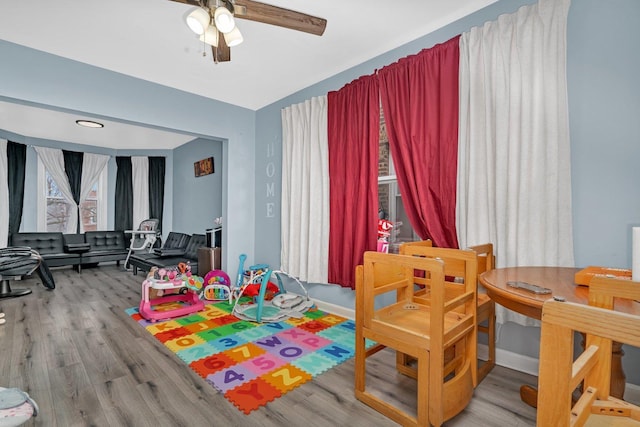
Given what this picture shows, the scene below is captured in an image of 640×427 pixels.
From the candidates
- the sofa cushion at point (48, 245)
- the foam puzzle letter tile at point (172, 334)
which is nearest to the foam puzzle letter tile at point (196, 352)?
the foam puzzle letter tile at point (172, 334)

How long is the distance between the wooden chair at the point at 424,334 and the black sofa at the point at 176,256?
375 cm

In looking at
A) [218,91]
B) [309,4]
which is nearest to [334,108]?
[309,4]

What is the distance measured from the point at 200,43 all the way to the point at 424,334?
294 cm

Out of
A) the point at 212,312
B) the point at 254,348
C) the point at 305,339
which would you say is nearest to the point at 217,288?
the point at 212,312

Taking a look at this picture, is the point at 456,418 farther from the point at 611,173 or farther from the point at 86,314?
the point at 86,314

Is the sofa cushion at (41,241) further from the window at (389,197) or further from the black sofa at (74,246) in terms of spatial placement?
the window at (389,197)

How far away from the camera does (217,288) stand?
373cm

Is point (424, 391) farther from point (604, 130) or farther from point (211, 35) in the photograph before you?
point (211, 35)

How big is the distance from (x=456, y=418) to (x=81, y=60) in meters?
4.28

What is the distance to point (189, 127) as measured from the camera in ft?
12.3

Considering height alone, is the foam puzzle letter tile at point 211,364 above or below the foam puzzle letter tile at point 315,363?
below

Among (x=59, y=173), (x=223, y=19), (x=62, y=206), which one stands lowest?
(x=62, y=206)

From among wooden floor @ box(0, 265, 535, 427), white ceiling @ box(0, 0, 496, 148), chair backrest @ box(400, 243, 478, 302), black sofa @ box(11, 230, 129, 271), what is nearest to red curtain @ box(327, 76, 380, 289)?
white ceiling @ box(0, 0, 496, 148)

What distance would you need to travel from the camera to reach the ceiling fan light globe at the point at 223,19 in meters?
1.55
